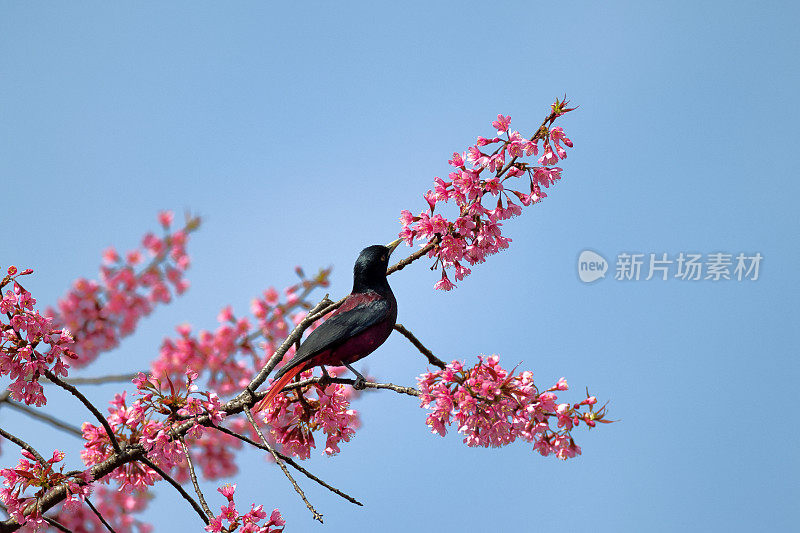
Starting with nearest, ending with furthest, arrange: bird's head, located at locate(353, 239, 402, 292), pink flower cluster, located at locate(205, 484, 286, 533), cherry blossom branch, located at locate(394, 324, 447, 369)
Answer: pink flower cluster, located at locate(205, 484, 286, 533), bird's head, located at locate(353, 239, 402, 292), cherry blossom branch, located at locate(394, 324, 447, 369)

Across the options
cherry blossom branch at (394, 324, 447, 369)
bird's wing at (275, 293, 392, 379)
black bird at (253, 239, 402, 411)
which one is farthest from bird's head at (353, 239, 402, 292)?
cherry blossom branch at (394, 324, 447, 369)

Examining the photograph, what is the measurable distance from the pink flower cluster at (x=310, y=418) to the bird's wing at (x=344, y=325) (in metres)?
0.34

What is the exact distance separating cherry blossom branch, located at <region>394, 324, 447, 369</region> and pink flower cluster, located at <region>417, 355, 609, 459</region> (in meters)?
1.23

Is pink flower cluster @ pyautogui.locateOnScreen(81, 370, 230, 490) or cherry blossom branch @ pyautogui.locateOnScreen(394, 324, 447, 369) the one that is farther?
cherry blossom branch @ pyautogui.locateOnScreen(394, 324, 447, 369)

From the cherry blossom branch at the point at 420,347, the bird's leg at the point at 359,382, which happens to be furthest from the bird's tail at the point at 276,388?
the cherry blossom branch at the point at 420,347

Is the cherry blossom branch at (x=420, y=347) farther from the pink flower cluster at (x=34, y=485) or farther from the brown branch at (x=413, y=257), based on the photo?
the pink flower cluster at (x=34, y=485)

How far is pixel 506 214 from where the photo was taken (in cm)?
447

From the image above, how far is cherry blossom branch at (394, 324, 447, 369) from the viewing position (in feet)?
16.8

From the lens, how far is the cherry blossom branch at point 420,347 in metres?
5.13

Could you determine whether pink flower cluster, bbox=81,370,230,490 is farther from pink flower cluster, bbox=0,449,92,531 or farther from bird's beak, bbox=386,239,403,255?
bird's beak, bbox=386,239,403,255

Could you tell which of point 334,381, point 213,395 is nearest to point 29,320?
point 213,395

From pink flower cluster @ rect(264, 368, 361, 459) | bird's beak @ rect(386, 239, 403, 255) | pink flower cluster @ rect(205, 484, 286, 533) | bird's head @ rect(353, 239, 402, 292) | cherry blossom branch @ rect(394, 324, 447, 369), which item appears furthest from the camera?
cherry blossom branch @ rect(394, 324, 447, 369)

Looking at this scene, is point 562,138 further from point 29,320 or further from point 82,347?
point 82,347

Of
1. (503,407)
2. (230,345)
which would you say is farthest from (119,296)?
(503,407)
